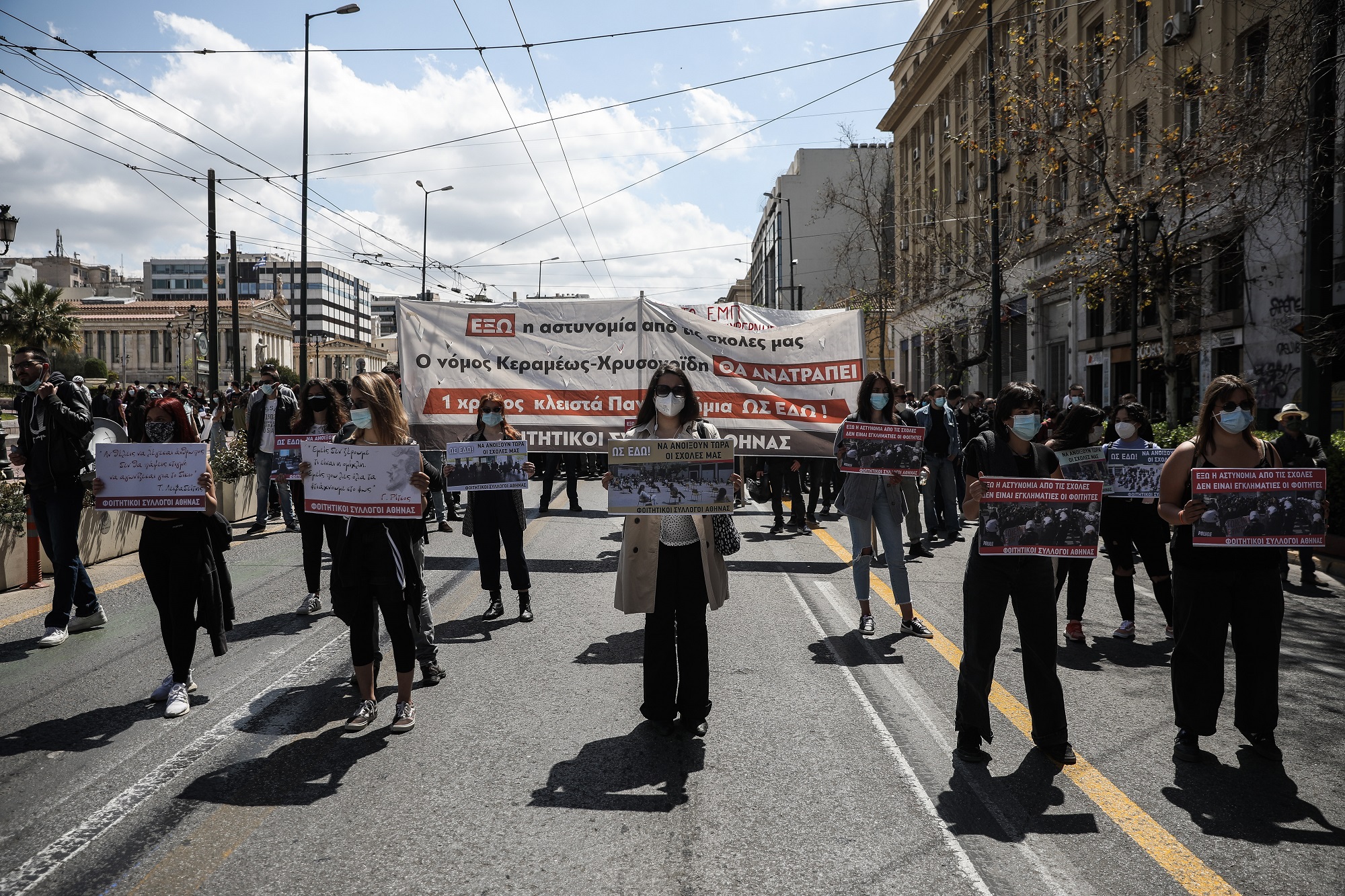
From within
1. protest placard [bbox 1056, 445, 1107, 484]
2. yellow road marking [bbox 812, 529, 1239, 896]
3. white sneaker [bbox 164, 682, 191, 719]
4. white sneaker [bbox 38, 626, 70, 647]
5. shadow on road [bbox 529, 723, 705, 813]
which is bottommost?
yellow road marking [bbox 812, 529, 1239, 896]

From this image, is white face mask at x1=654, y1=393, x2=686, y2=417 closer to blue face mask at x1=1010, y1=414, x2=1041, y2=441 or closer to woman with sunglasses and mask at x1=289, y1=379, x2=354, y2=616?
blue face mask at x1=1010, y1=414, x2=1041, y2=441

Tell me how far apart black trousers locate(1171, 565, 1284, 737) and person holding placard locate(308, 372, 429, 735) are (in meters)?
3.82

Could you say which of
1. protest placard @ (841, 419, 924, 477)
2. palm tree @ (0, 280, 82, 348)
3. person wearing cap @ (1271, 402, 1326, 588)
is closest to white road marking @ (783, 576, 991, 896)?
protest placard @ (841, 419, 924, 477)

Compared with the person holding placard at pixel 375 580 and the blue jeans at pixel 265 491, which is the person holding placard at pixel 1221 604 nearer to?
the person holding placard at pixel 375 580

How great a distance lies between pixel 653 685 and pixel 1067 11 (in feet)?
97.5

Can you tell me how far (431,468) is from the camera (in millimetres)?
5211

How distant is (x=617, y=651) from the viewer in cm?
634

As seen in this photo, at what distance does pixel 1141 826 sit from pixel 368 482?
386 cm

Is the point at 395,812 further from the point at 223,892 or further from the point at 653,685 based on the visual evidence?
the point at 653,685

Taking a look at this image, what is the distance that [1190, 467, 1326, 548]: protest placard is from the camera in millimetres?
4398

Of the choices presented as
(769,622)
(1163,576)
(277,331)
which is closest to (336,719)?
(769,622)

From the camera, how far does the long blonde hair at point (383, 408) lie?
4.93m

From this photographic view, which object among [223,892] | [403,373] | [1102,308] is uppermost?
[1102,308]

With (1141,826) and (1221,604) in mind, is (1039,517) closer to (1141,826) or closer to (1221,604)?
(1221,604)
